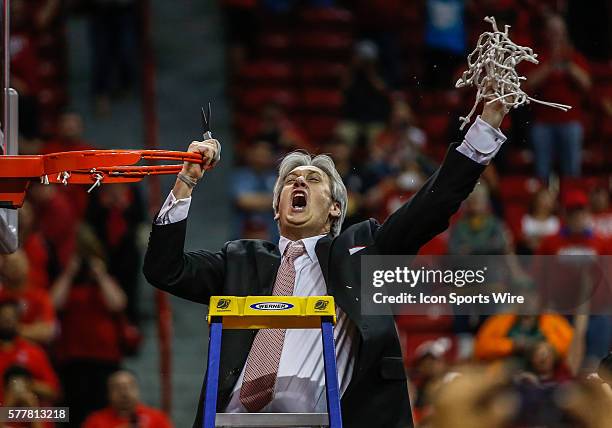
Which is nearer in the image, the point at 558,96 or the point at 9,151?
the point at 9,151

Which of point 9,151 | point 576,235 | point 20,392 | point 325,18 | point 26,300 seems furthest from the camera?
point 325,18

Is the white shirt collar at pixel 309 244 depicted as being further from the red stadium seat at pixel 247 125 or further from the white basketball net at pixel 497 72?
the red stadium seat at pixel 247 125

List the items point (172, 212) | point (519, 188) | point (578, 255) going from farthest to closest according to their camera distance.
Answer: point (519, 188) → point (578, 255) → point (172, 212)

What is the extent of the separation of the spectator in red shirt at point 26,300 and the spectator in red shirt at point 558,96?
274cm

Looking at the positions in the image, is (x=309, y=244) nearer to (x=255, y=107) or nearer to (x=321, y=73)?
(x=255, y=107)

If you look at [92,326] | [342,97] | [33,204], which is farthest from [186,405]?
[342,97]

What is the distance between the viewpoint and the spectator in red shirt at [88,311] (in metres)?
7.54

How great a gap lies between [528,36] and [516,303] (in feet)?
3.88

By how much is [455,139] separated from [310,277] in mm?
1479

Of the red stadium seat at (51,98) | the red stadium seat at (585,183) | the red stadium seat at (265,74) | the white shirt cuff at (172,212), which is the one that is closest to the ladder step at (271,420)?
the white shirt cuff at (172,212)

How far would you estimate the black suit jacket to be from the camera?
16.1 ft

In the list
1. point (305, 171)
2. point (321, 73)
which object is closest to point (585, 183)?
point (321, 73)

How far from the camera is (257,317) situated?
4.57 meters

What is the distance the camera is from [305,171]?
538 cm
